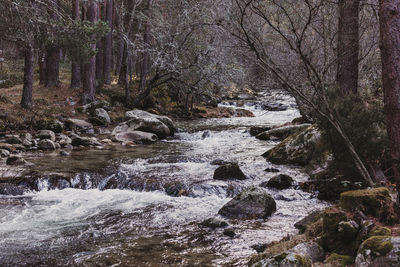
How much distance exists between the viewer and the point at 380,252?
3.05m

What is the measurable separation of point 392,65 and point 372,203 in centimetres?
167

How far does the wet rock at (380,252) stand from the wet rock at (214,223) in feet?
8.91

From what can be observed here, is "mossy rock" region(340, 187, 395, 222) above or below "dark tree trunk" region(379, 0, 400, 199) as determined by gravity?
below

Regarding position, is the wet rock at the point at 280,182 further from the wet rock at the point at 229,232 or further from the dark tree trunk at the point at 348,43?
the wet rock at the point at 229,232

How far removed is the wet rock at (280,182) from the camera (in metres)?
7.93

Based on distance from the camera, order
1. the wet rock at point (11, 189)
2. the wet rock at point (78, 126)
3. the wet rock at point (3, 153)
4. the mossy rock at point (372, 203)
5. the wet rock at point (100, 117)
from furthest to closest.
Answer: the wet rock at point (100, 117) < the wet rock at point (78, 126) < the wet rock at point (3, 153) < the wet rock at point (11, 189) < the mossy rock at point (372, 203)

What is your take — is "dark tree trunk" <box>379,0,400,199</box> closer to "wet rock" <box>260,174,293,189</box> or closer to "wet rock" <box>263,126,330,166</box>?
"wet rock" <box>260,174,293,189</box>

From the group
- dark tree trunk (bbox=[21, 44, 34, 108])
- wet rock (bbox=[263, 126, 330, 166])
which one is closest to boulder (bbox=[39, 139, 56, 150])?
dark tree trunk (bbox=[21, 44, 34, 108])

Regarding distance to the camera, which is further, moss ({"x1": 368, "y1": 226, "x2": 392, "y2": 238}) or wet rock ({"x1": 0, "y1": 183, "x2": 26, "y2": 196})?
wet rock ({"x1": 0, "y1": 183, "x2": 26, "y2": 196})

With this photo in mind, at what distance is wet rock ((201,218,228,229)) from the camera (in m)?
5.74

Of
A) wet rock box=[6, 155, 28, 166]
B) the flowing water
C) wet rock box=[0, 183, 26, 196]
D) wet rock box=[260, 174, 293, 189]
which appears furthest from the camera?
wet rock box=[6, 155, 28, 166]

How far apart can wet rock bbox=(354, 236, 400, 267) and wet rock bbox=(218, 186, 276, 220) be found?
293 cm

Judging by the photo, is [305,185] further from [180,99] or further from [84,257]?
[180,99]

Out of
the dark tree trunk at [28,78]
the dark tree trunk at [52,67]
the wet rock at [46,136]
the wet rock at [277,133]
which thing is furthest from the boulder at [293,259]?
the dark tree trunk at [52,67]
